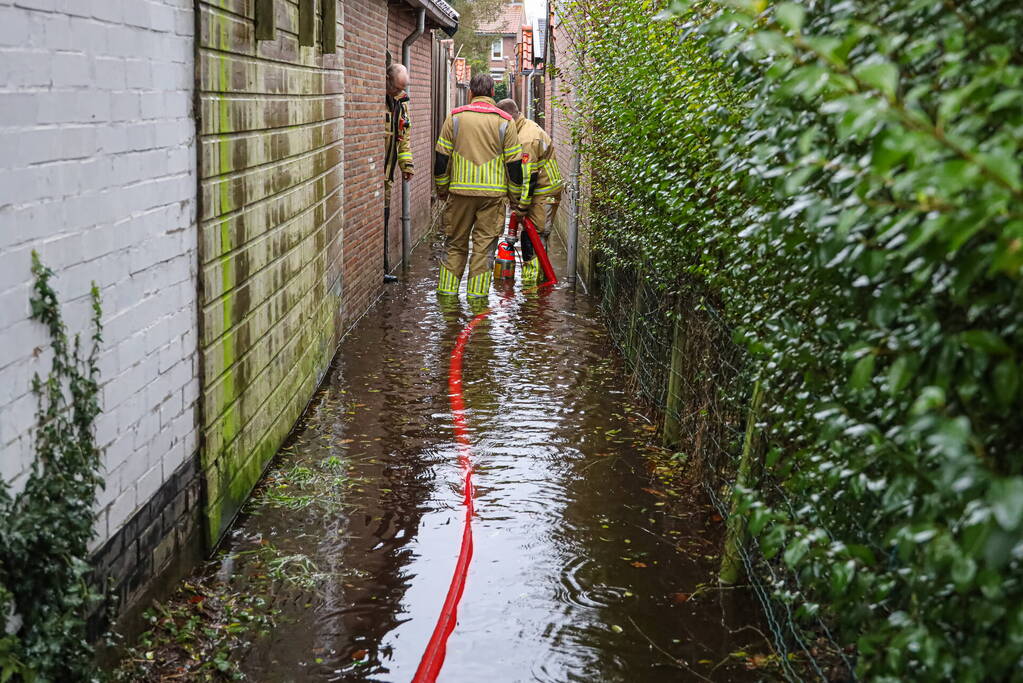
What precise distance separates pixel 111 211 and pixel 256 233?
215 centimetres

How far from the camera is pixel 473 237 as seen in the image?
39.6 feet

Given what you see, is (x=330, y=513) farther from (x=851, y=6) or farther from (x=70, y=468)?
(x=851, y=6)

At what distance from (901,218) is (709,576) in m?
3.59

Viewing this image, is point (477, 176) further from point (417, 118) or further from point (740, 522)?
point (740, 522)

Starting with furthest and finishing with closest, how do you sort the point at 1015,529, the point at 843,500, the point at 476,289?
the point at 476,289
the point at 843,500
the point at 1015,529

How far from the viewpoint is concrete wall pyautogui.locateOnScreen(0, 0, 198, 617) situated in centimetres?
295

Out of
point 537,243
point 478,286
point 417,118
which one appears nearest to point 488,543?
point 478,286

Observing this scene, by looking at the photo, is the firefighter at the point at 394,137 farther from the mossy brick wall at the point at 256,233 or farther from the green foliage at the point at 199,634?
the green foliage at the point at 199,634

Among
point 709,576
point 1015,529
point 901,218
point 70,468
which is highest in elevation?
point 901,218

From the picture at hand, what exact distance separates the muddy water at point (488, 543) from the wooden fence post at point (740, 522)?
131 mm

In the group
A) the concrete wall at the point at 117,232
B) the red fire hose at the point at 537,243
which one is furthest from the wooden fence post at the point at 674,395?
the red fire hose at the point at 537,243

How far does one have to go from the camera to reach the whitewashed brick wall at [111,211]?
116 inches

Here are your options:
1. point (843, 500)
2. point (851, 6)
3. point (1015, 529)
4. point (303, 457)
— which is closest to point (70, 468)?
point (843, 500)

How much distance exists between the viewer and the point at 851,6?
2135mm
